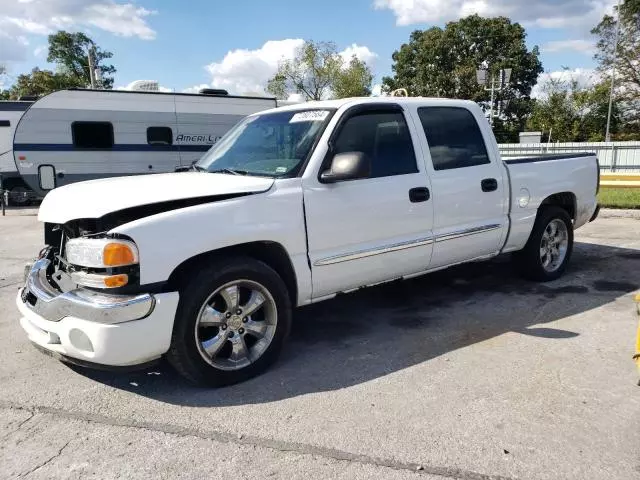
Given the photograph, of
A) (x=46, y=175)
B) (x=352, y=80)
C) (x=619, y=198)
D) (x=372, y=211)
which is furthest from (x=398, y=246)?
(x=352, y=80)

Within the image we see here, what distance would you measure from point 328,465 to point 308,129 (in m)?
2.48

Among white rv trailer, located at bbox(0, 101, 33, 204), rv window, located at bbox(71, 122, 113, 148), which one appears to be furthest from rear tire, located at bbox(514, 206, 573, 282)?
white rv trailer, located at bbox(0, 101, 33, 204)

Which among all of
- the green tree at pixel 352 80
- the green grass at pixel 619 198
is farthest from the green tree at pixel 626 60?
the green grass at pixel 619 198

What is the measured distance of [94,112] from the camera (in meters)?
14.3

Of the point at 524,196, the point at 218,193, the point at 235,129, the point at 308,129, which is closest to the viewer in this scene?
the point at 218,193

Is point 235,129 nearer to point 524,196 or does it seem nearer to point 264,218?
point 264,218

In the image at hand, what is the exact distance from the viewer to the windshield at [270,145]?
13.4 feet

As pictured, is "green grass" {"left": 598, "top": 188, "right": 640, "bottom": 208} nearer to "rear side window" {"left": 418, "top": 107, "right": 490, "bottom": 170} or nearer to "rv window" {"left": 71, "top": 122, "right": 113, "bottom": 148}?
"rear side window" {"left": 418, "top": 107, "right": 490, "bottom": 170}

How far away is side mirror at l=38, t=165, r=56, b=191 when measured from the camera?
1443 cm

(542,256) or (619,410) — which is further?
(542,256)

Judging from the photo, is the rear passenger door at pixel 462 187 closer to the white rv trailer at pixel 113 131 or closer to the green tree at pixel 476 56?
the white rv trailer at pixel 113 131

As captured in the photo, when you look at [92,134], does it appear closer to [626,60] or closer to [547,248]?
[547,248]

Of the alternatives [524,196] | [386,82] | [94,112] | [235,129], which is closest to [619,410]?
[524,196]

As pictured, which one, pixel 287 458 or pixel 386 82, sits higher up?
pixel 386 82
